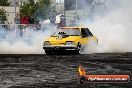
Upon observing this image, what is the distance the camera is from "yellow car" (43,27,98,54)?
2119cm

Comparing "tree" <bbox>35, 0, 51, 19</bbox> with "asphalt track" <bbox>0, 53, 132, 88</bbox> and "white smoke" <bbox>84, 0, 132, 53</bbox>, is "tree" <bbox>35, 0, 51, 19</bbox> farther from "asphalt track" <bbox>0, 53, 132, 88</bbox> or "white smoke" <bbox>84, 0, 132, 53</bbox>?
"asphalt track" <bbox>0, 53, 132, 88</bbox>

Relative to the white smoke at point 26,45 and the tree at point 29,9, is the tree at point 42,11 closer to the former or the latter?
the tree at point 29,9

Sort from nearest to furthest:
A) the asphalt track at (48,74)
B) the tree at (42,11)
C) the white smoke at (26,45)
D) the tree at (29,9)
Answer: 1. the asphalt track at (48,74)
2. the white smoke at (26,45)
3. the tree at (29,9)
4. the tree at (42,11)

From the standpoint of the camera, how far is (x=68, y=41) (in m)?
21.2

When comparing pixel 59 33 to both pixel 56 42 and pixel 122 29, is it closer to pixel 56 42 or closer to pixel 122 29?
pixel 56 42

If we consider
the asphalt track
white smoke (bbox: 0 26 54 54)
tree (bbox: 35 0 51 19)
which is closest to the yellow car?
white smoke (bbox: 0 26 54 54)

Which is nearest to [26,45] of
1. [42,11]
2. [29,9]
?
[29,9]

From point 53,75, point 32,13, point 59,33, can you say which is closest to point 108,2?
point 59,33

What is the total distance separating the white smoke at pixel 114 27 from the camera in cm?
2508

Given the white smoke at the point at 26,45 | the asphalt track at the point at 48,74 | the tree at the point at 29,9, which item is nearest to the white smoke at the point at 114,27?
the white smoke at the point at 26,45

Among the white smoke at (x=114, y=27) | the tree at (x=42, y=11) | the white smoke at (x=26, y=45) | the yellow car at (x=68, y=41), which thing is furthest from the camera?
the tree at (x=42, y=11)

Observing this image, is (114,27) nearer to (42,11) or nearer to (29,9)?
(29,9)

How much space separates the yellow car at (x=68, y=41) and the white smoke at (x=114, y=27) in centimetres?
82

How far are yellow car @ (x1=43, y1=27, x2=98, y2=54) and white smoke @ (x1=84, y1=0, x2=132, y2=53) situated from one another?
2.70ft
